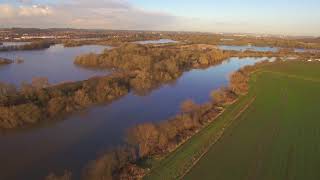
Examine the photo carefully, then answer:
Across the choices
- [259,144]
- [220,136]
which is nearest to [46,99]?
[220,136]

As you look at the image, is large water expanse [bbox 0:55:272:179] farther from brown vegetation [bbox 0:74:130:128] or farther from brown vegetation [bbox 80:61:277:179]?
brown vegetation [bbox 80:61:277:179]

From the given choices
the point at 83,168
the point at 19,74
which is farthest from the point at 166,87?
the point at 83,168

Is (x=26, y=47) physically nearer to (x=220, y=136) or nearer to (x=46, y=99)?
(x=46, y=99)

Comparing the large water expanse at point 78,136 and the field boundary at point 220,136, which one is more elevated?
the field boundary at point 220,136

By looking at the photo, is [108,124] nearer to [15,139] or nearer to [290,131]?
[15,139]

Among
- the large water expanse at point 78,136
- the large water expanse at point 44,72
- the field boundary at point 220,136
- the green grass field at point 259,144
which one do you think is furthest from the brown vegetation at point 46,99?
the field boundary at point 220,136

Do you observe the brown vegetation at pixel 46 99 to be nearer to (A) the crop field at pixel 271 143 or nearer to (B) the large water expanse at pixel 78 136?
(B) the large water expanse at pixel 78 136
